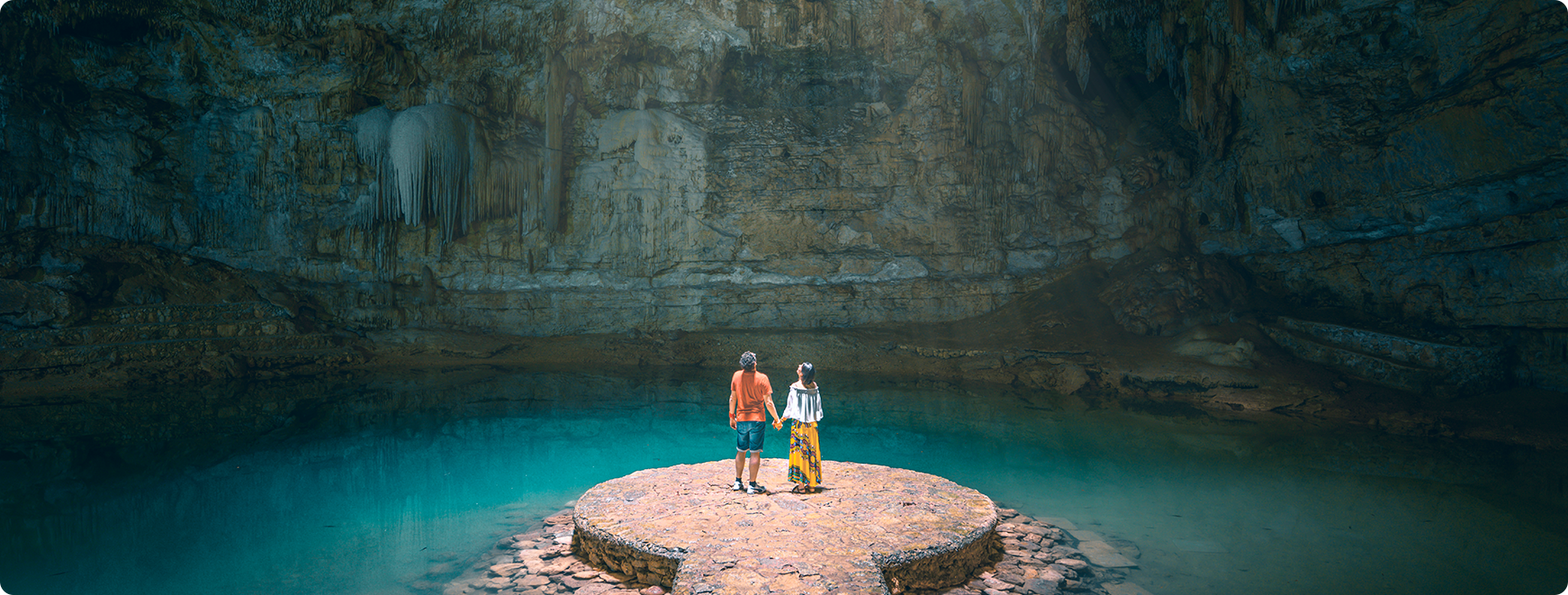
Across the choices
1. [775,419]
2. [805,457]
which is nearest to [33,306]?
[775,419]

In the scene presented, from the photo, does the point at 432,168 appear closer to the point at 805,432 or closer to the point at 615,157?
the point at 615,157

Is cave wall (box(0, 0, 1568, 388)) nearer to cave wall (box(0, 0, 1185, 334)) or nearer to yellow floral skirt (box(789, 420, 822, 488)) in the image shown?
cave wall (box(0, 0, 1185, 334))

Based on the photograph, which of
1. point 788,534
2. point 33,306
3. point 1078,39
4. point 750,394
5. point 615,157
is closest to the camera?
point 788,534

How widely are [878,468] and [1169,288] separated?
1072cm

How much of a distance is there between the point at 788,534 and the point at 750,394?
130cm

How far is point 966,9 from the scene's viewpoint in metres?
17.1

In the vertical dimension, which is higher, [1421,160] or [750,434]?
[1421,160]

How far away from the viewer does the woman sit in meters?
6.63

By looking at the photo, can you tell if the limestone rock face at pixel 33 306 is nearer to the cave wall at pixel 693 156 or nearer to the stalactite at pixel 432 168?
the cave wall at pixel 693 156

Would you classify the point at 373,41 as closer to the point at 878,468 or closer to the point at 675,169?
the point at 675,169

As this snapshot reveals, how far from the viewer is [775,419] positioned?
6.67 m

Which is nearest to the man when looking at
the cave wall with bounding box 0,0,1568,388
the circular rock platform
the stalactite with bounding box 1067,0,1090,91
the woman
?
the woman

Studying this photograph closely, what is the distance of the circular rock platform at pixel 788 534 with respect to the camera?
5.18 m

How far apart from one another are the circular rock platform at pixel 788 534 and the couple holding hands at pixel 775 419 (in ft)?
0.56
